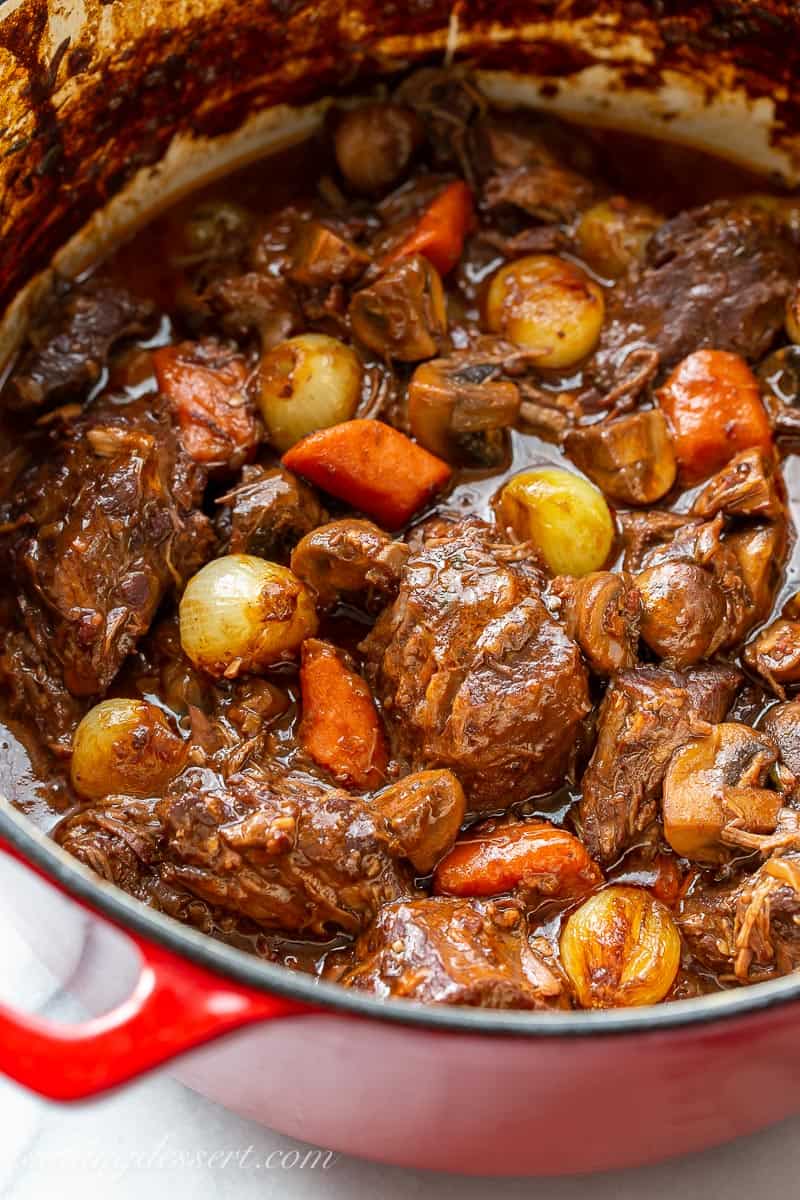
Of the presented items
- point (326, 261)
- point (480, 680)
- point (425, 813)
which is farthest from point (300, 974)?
point (326, 261)

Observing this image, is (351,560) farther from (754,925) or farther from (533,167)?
(533,167)

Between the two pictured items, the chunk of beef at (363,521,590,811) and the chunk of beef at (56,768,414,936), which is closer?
the chunk of beef at (56,768,414,936)

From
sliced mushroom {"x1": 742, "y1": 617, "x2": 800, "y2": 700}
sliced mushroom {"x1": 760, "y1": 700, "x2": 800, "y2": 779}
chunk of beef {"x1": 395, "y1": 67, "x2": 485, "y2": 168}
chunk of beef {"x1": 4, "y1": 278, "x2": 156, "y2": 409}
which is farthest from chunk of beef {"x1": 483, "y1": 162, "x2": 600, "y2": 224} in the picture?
sliced mushroom {"x1": 760, "y1": 700, "x2": 800, "y2": 779}

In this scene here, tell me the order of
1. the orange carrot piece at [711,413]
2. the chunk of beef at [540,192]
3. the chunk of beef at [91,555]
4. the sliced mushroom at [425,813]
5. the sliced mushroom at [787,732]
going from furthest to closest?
the chunk of beef at [540,192] < the orange carrot piece at [711,413] < the chunk of beef at [91,555] < the sliced mushroom at [787,732] < the sliced mushroom at [425,813]

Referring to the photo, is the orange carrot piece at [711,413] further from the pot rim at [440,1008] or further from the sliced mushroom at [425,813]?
the pot rim at [440,1008]

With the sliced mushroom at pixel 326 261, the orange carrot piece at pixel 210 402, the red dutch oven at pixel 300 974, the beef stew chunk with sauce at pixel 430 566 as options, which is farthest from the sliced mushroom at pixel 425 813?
the sliced mushroom at pixel 326 261

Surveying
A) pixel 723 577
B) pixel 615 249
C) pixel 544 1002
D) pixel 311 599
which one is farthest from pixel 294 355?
pixel 544 1002

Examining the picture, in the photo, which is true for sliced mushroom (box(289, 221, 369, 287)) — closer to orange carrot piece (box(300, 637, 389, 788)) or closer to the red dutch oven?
the red dutch oven

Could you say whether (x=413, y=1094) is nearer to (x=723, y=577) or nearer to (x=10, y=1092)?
(x=10, y=1092)
